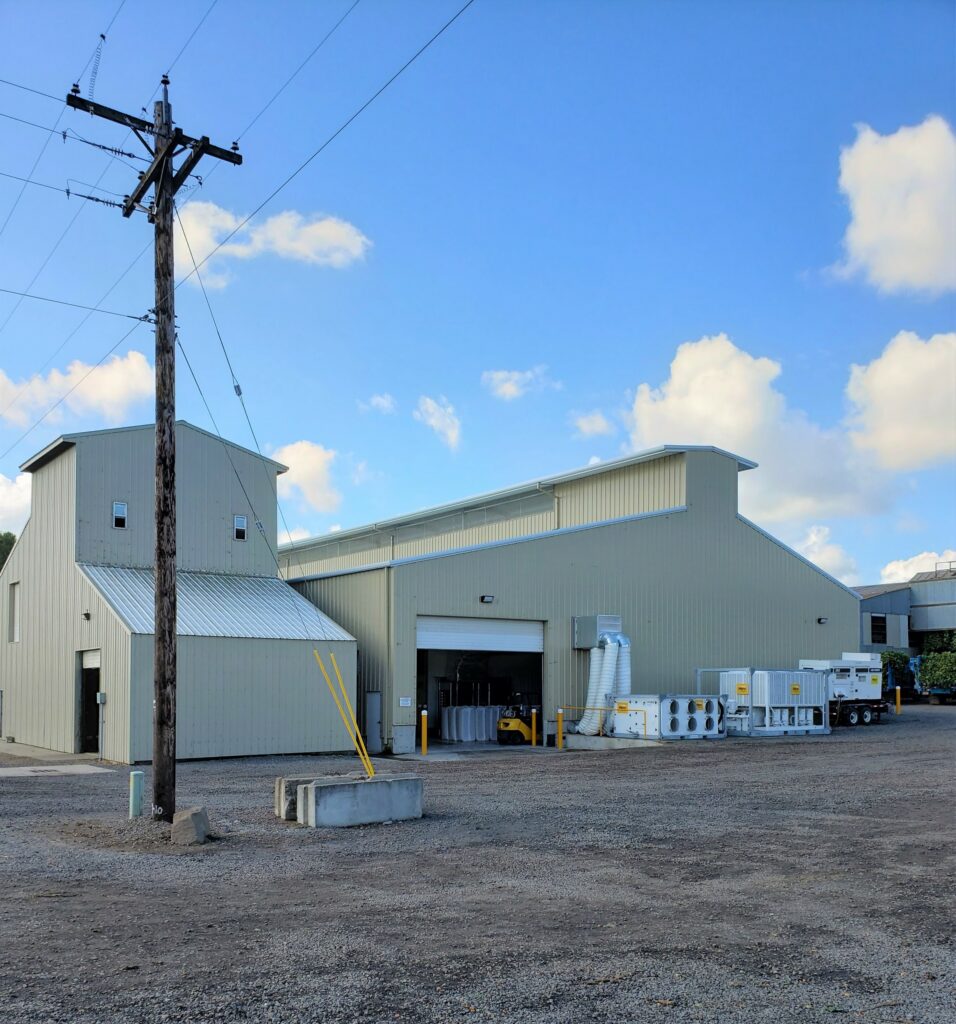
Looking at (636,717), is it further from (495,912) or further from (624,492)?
(495,912)

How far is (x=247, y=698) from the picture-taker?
25.0m

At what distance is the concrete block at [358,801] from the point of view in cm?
1362

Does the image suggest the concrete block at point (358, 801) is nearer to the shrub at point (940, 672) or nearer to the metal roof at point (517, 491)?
the metal roof at point (517, 491)

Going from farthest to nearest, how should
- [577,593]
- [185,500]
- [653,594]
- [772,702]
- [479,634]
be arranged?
[653,594], [772,702], [577,593], [479,634], [185,500]

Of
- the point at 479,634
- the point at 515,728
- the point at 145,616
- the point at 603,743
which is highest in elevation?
the point at 145,616

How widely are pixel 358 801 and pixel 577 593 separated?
1838 cm

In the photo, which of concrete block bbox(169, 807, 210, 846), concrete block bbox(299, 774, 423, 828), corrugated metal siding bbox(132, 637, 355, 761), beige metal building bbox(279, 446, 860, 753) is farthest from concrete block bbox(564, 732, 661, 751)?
concrete block bbox(169, 807, 210, 846)

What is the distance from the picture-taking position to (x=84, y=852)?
11.8 meters

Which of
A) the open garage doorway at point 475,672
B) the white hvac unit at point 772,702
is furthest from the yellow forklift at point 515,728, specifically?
the white hvac unit at point 772,702

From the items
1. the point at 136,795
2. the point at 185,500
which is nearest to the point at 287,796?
the point at 136,795

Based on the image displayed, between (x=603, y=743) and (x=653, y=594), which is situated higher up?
(x=653, y=594)

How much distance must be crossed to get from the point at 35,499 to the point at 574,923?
25559 millimetres

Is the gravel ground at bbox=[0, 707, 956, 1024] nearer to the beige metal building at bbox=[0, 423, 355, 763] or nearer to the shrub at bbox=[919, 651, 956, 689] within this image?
the beige metal building at bbox=[0, 423, 355, 763]

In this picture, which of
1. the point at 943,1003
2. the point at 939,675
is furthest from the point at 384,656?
the point at 939,675
